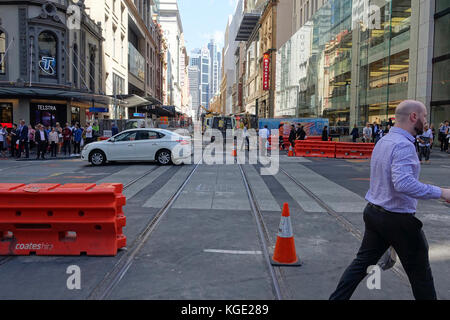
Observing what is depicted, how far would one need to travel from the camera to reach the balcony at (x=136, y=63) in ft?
172

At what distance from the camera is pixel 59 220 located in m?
5.22

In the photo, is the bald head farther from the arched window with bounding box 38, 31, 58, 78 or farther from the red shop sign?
the red shop sign

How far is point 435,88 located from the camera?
26562 mm

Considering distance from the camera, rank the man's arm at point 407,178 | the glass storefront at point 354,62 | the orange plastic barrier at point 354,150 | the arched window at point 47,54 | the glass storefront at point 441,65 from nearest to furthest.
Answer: the man's arm at point 407,178 < the orange plastic barrier at point 354,150 < the glass storefront at point 441,65 < the arched window at point 47,54 < the glass storefront at point 354,62

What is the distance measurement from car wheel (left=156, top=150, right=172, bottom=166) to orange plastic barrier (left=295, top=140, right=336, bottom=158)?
8.77 meters

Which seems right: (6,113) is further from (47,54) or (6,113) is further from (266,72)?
(266,72)

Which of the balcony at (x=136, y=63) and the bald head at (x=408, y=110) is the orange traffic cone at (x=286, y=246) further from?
the balcony at (x=136, y=63)

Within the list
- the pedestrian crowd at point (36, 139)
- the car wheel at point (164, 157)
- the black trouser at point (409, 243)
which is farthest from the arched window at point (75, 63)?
the black trouser at point (409, 243)

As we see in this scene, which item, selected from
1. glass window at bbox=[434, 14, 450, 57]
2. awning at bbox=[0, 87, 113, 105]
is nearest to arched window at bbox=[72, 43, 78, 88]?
awning at bbox=[0, 87, 113, 105]

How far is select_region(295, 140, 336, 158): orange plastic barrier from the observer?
21641mm

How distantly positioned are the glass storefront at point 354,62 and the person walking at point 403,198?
90.8 ft

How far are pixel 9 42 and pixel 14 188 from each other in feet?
82.4

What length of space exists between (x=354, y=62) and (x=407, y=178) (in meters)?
35.3

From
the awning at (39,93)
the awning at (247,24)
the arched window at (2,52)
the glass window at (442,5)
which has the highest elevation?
the awning at (247,24)
